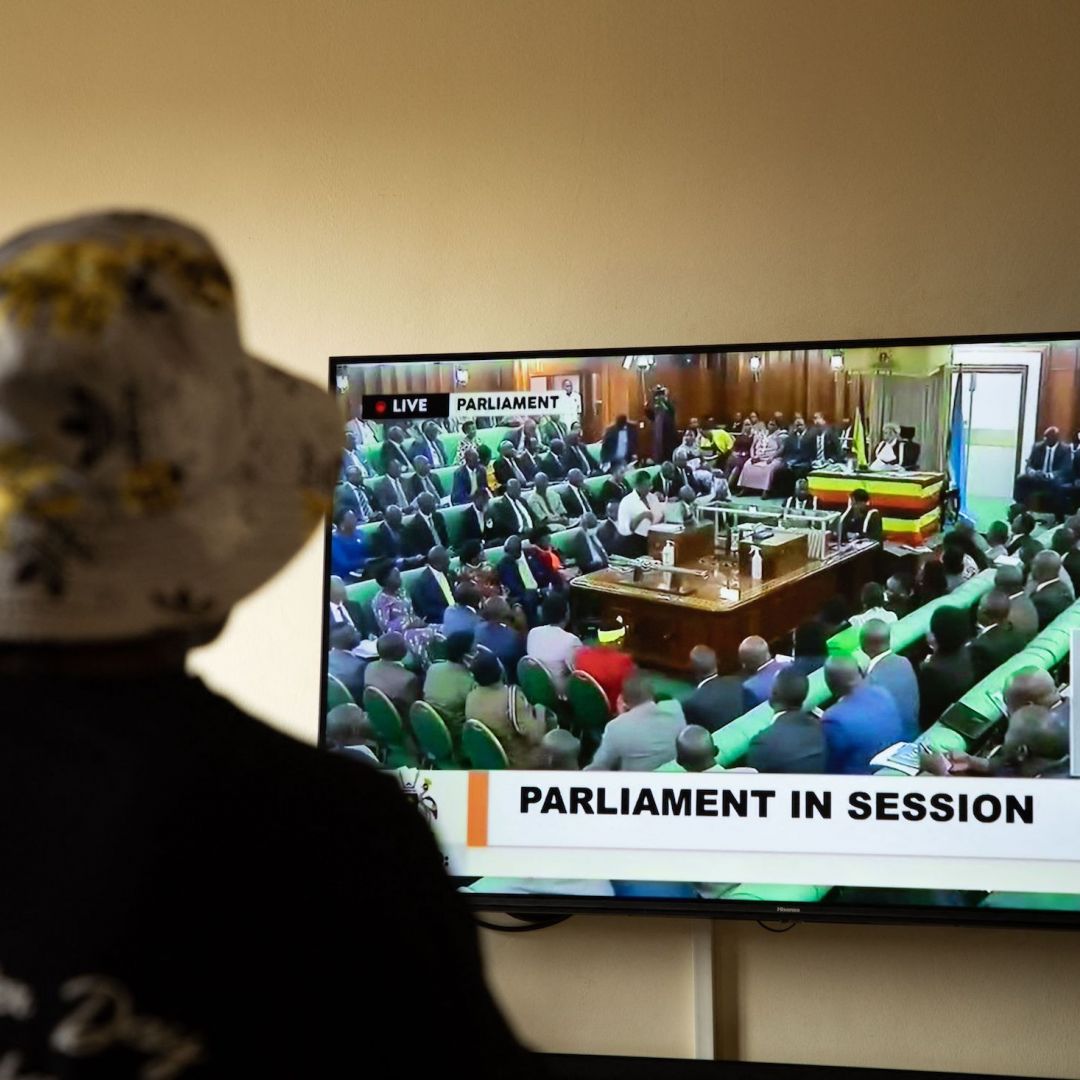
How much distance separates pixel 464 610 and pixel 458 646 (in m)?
0.05

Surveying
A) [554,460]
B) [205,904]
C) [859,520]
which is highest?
[554,460]

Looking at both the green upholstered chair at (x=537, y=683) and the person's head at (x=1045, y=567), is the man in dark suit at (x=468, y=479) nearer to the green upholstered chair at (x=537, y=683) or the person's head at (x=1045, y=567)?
the green upholstered chair at (x=537, y=683)

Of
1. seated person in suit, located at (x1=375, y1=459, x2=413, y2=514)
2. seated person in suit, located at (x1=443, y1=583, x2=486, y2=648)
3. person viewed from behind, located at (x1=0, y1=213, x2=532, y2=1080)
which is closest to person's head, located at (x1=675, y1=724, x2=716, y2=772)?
seated person in suit, located at (x1=443, y1=583, x2=486, y2=648)

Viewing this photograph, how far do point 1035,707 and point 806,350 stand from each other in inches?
22.7

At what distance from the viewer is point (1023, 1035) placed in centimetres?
194

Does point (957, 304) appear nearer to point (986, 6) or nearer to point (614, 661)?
point (986, 6)

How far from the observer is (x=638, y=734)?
6.22 ft

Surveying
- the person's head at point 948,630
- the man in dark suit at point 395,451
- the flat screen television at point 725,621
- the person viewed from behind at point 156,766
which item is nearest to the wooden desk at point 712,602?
the flat screen television at point 725,621

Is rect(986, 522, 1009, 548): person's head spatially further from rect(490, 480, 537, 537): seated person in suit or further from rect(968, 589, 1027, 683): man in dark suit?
rect(490, 480, 537, 537): seated person in suit

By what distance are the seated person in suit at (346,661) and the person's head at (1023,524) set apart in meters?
0.95

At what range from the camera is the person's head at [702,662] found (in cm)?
189

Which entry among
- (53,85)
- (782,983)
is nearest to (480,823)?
(782,983)

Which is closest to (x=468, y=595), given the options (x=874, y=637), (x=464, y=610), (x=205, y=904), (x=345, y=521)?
(x=464, y=610)

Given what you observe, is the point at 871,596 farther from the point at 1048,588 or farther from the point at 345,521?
the point at 345,521
